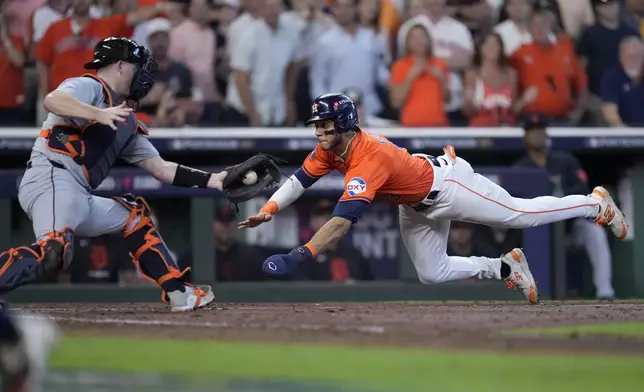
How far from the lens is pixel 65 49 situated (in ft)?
33.0

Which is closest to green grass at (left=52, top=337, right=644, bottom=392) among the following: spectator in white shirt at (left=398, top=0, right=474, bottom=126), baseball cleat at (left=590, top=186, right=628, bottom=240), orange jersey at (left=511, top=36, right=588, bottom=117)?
baseball cleat at (left=590, top=186, right=628, bottom=240)

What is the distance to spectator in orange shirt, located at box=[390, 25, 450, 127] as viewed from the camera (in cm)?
1052

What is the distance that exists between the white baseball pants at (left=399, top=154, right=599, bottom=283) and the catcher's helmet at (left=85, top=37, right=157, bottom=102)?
6.47 feet

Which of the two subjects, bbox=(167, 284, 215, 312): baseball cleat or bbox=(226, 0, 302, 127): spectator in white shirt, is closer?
bbox=(167, 284, 215, 312): baseball cleat

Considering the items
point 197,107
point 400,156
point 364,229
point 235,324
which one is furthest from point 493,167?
point 235,324

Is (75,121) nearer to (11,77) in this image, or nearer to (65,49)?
(65,49)

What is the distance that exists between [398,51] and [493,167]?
4.62 feet

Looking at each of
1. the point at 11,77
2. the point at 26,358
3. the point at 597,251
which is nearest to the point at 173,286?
the point at 26,358

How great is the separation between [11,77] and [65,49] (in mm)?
562

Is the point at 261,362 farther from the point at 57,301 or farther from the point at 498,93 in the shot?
the point at 498,93

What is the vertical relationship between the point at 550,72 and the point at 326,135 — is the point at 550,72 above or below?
above

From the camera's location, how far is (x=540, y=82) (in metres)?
11.0

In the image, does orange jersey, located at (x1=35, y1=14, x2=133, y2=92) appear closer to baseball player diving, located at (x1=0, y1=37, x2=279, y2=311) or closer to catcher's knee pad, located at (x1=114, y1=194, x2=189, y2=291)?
baseball player diving, located at (x1=0, y1=37, x2=279, y2=311)

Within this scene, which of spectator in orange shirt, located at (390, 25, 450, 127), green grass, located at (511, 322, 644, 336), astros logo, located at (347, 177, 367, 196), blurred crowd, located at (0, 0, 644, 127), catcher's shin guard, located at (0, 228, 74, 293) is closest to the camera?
green grass, located at (511, 322, 644, 336)
